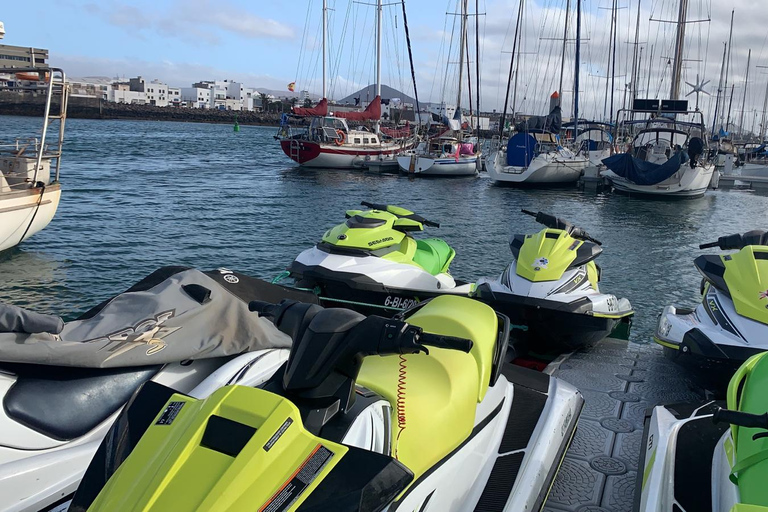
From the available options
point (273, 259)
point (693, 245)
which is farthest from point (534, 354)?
point (693, 245)

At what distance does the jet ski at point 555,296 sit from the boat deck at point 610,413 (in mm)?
236

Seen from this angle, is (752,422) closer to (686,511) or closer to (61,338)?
(686,511)

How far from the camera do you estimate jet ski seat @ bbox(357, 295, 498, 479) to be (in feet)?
7.58

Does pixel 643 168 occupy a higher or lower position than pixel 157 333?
lower

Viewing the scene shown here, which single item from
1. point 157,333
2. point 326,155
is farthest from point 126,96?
point 157,333

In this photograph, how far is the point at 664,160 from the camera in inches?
1007

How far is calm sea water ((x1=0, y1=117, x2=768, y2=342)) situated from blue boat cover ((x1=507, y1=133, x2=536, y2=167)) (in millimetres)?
1449

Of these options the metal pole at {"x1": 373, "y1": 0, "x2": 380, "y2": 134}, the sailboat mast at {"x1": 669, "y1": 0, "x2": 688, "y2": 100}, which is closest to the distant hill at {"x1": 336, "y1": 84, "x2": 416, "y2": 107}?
the metal pole at {"x1": 373, "y1": 0, "x2": 380, "y2": 134}

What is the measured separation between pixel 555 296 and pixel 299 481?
396 cm

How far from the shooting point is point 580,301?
16.9 feet

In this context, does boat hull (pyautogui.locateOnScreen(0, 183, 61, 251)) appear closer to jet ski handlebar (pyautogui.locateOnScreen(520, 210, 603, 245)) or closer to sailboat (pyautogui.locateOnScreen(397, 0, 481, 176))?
jet ski handlebar (pyautogui.locateOnScreen(520, 210, 603, 245))

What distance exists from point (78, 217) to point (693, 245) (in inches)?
595

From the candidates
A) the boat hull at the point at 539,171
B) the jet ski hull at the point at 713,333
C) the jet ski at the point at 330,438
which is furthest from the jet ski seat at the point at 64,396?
the boat hull at the point at 539,171

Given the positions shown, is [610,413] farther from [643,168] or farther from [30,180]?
[643,168]
